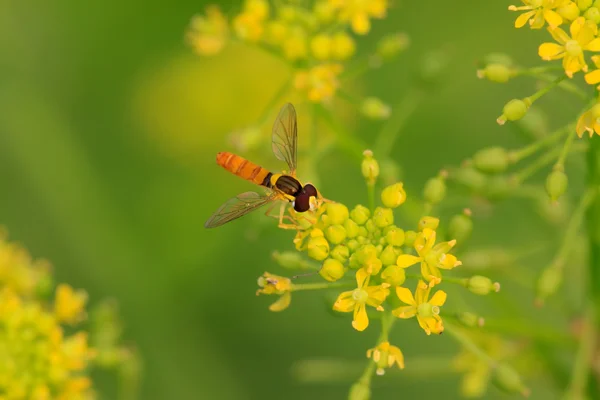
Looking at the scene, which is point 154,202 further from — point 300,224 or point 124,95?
point 300,224

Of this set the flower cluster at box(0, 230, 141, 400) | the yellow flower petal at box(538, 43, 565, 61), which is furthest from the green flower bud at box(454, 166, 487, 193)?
the flower cluster at box(0, 230, 141, 400)

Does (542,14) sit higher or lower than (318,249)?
higher

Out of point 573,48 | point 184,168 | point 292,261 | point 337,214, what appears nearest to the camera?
point 573,48

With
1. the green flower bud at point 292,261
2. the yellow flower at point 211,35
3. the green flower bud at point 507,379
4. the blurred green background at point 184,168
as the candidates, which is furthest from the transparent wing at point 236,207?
the blurred green background at point 184,168

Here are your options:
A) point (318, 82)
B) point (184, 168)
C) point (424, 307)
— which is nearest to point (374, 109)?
point (318, 82)

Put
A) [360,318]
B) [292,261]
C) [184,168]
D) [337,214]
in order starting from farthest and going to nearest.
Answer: [184,168] < [292,261] < [337,214] < [360,318]

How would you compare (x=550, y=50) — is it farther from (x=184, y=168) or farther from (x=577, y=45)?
(x=184, y=168)

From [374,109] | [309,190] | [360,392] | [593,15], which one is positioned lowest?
[360,392]
